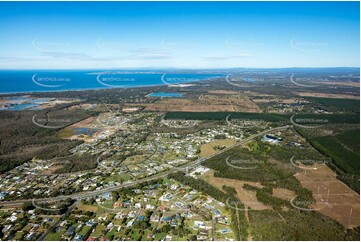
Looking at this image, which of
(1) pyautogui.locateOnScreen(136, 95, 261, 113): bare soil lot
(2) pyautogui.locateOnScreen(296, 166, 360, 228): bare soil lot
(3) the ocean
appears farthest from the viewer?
(3) the ocean

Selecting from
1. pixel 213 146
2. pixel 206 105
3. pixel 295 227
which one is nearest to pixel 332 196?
pixel 295 227

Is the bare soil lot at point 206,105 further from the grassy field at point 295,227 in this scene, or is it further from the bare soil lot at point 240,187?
the grassy field at point 295,227

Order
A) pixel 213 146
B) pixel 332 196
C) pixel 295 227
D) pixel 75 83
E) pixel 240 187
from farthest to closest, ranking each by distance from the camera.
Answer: pixel 75 83
pixel 213 146
pixel 240 187
pixel 332 196
pixel 295 227

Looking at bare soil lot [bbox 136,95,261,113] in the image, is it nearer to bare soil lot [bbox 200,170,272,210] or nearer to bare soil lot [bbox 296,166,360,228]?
bare soil lot [bbox 296,166,360,228]

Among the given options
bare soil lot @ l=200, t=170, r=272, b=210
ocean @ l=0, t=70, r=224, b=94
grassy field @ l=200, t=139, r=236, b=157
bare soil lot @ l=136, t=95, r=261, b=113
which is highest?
ocean @ l=0, t=70, r=224, b=94

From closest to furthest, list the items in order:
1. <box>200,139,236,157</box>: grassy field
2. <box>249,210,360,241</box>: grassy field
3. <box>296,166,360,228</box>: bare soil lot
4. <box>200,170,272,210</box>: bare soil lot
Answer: <box>249,210,360,241</box>: grassy field, <box>296,166,360,228</box>: bare soil lot, <box>200,170,272,210</box>: bare soil lot, <box>200,139,236,157</box>: grassy field

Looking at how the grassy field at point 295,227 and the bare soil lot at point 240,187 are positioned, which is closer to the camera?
the grassy field at point 295,227

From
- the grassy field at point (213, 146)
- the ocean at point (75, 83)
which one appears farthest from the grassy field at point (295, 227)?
the ocean at point (75, 83)

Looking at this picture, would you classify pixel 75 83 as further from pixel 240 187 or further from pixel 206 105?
pixel 240 187

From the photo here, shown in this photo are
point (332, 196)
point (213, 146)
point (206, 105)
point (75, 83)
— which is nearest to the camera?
point (332, 196)

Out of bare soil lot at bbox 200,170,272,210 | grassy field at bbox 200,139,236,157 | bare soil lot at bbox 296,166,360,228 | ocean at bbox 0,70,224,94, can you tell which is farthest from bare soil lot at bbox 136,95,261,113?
ocean at bbox 0,70,224,94

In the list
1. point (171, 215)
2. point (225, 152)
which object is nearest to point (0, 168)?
point (171, 215)
